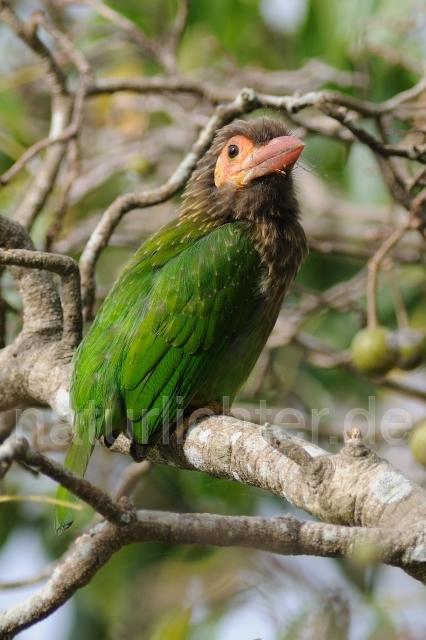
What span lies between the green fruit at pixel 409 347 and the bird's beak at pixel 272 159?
80 cm

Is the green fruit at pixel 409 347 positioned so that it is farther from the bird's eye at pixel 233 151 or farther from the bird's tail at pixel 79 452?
the bird's tail at pixel 79 452

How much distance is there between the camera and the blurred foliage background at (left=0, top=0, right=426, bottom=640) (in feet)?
11.0

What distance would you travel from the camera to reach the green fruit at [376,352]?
10.8 feet

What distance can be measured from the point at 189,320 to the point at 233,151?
0.79 m

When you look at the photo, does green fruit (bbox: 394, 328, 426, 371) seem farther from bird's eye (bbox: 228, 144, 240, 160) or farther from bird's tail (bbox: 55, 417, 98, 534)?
bird's tail (bbox: 55, 417, 98, 534)

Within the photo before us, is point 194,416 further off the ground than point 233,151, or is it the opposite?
point 233,151

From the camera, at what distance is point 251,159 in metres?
3.30

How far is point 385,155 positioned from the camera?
3.11 m

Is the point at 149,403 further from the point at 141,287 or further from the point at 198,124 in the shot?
the point at 198,124

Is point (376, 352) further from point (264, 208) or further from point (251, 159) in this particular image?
point (251, 159)

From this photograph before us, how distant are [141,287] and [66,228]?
7.57 feet

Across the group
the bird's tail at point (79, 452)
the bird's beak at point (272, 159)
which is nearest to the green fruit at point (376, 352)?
the bird's beak at point (272, 159)

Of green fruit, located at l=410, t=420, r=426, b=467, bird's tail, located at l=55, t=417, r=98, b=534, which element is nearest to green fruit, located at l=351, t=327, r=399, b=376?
green fruit, located at l=410, t=420, r=426, b=467

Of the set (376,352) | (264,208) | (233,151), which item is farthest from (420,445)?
(233,151)
